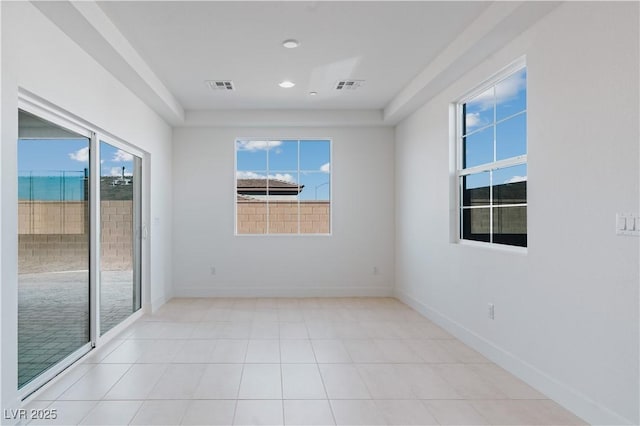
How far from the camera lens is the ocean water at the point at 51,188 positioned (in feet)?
9.02

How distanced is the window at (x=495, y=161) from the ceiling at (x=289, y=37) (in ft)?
1.14

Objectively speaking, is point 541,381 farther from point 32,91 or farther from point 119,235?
point 119,235

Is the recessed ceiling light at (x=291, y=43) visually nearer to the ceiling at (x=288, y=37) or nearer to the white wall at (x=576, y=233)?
the ceiling at (x=288, y=37)

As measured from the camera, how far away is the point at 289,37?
3.50 meters

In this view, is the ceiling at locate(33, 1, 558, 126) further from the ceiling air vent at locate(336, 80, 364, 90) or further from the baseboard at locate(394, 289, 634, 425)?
the baseboard at locate(394, 289, 634, 425)

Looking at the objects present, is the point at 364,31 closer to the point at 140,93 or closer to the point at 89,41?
the point at 89,41

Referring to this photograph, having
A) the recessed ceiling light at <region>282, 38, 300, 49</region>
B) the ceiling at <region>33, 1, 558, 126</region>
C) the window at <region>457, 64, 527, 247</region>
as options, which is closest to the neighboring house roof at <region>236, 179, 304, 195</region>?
the ceiling at <region>33, 1, 558, 126</region>

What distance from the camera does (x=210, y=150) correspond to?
20.4 feet

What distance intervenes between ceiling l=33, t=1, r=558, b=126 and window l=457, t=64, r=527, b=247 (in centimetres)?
35

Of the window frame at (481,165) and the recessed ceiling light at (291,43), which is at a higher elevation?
the recessed ceiling light at (291,43)

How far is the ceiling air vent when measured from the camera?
4.68 meters

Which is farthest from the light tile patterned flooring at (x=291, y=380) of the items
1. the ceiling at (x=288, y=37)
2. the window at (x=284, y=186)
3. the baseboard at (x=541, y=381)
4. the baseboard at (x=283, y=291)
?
the ceiling at (x=288, y=37)

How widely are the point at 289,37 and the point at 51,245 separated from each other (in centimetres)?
245

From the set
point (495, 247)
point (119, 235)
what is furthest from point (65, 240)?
point (495, 247)
